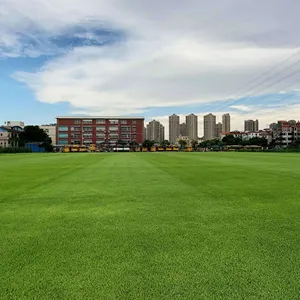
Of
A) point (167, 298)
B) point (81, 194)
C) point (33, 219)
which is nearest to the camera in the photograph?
point (167, 298)

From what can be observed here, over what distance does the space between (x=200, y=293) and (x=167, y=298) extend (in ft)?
0.98

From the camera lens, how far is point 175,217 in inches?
217

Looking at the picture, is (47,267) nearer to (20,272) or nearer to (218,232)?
(20,272)

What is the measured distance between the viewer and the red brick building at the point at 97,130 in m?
133

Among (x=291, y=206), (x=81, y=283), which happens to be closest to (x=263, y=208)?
(x=291, y=206)

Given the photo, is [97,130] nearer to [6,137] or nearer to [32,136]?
[32,136]

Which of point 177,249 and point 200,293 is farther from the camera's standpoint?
point 177,249

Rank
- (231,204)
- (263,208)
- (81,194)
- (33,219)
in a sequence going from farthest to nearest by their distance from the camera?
(81,194) → (231,204) → (263,208) → (33,219)

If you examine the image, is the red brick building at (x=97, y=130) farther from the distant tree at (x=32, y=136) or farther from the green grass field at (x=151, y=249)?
the green grass field at (x=151, y=249)

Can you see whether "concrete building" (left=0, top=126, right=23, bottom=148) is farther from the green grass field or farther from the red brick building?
the green grass field

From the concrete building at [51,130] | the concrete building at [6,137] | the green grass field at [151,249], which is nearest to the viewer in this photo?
the green grass field at [151,249]

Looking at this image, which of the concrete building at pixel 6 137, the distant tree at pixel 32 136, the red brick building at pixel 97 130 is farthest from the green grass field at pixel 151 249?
the red brick building at pixel 97 130

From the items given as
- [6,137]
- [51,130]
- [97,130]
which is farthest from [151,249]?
[51,130]

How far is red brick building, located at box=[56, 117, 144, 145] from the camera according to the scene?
133 metres
